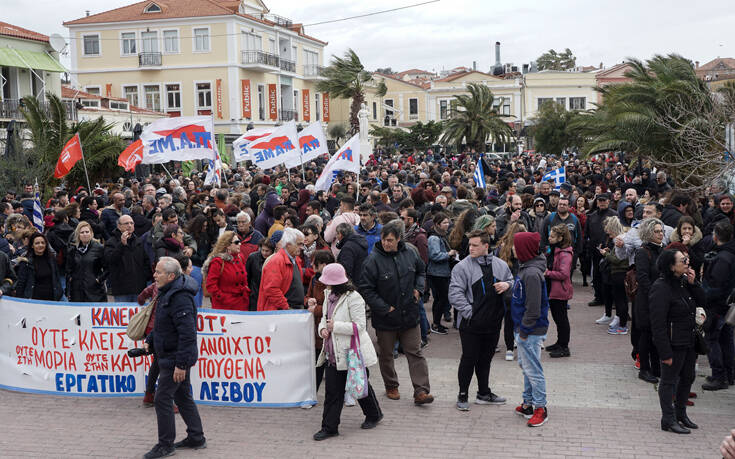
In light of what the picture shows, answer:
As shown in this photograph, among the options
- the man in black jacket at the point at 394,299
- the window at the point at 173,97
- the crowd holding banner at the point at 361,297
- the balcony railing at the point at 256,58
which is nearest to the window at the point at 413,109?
the balcony railing at the point at 256,58

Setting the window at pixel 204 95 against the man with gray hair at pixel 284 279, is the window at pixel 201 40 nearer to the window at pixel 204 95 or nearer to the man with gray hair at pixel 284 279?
the window at pixel 204 95

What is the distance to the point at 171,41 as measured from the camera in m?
51.1

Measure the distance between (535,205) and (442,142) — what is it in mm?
28036

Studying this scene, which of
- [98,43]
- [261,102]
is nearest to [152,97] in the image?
[98,43]

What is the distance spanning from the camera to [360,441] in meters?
6.77

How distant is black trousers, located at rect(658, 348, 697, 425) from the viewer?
6703mm

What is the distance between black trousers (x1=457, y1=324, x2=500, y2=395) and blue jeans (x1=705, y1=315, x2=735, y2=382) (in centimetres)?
235

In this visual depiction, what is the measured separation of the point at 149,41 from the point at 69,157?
38009 mm

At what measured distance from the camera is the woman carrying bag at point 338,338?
6734 mm

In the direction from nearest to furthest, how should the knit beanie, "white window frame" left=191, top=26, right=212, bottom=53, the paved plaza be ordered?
the paved plaza
the knit beanie
"white window frame" left=191, top=26, right=212, bottom=53

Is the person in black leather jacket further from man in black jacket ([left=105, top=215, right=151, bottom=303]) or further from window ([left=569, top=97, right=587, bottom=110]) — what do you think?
window ([left=569, top=97, right=587, bottom=110])

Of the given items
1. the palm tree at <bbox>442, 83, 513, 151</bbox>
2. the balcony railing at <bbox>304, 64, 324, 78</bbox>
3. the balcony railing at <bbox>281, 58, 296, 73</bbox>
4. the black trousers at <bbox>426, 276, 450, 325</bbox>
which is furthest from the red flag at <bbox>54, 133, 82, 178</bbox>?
the balcony railing at <bbox>304, 64, 324, 78</bbox>

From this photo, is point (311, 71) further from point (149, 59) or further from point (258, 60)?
point (149, 59)

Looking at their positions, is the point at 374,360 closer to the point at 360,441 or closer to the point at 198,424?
the point at 360,441
